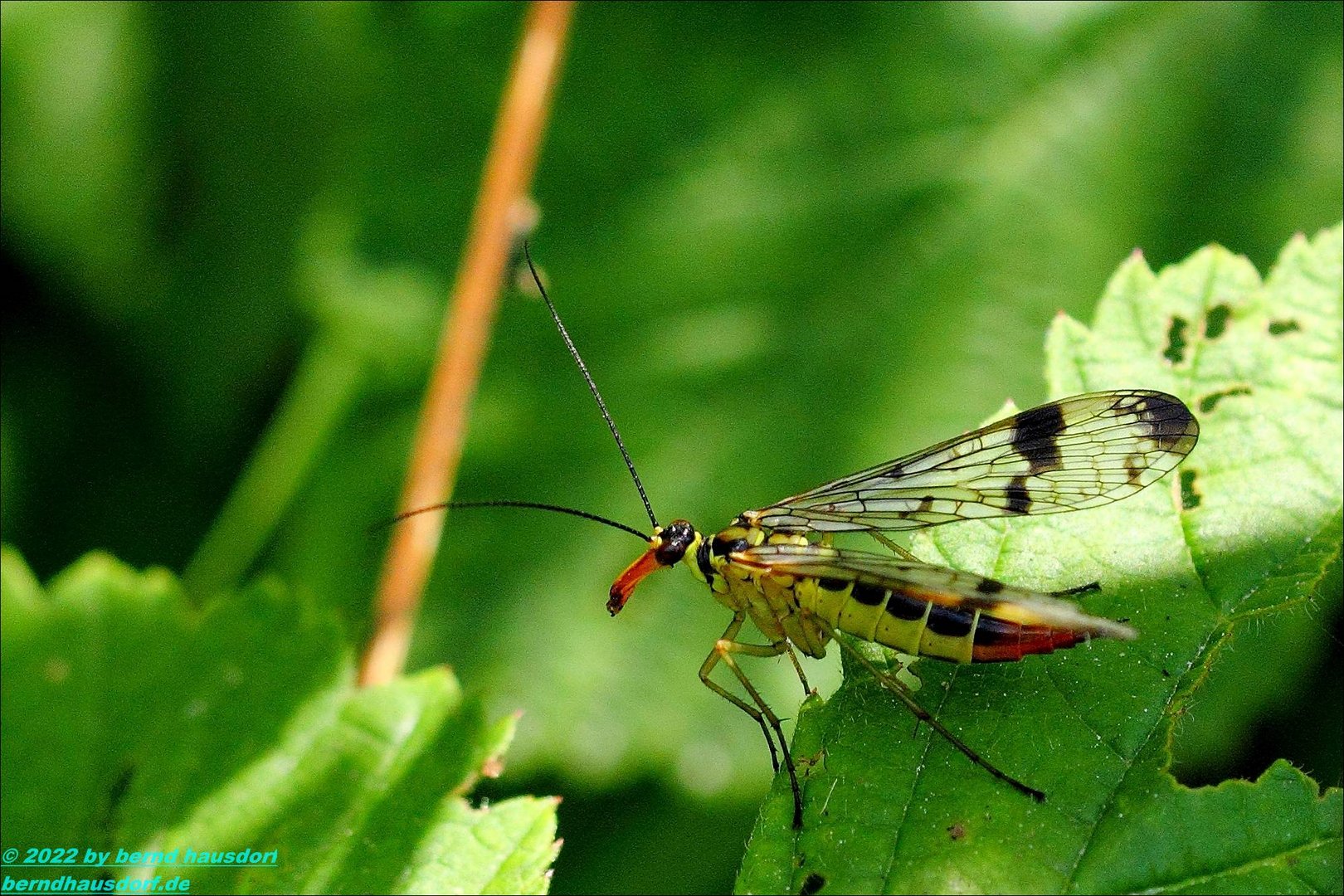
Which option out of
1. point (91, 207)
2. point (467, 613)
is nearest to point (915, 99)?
point (467, 613)

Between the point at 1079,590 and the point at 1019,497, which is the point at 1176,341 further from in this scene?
the point at 1079,590

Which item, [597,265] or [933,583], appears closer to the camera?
[933,583]

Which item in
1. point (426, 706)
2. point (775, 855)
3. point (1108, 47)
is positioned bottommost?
point (775, 855)

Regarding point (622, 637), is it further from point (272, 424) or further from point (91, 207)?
point (91, 207)

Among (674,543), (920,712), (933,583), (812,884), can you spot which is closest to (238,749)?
(674,543)

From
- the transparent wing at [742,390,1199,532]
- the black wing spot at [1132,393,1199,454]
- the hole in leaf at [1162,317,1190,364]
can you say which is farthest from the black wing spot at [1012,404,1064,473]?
the hole in leaf at [1162,317,1190,364]

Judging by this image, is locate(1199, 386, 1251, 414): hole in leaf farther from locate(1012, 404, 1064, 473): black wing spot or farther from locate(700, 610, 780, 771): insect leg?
locate(700, 610, 780, 771): insect leg
